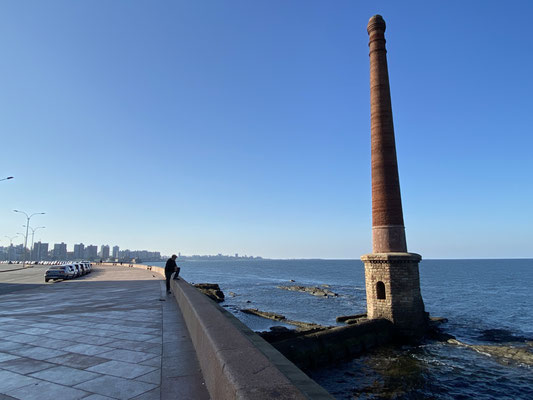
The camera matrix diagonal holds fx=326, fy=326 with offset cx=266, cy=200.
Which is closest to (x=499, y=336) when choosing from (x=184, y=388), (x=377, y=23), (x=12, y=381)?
(x=377, y=23)

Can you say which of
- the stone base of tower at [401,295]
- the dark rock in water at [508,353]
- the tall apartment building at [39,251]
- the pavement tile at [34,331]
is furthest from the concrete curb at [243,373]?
the tall apartment building at [39,251]

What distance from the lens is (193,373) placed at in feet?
13.8

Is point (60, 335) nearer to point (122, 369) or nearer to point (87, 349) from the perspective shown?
point (87, 349)

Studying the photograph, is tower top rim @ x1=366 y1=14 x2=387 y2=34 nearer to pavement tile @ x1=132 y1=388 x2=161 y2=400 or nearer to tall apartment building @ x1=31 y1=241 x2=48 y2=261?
pavement tile @ x1=132 y1=388 x2=161 y2=400

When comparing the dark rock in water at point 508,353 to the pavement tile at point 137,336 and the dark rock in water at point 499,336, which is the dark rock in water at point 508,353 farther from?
the pavement tile at point 137,336

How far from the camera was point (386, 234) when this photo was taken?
22.3 metres

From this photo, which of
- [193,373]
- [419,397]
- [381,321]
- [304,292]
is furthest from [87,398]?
[304,292]

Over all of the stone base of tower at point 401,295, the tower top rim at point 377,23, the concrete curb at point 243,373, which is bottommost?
the stone base of tower at point 401,295

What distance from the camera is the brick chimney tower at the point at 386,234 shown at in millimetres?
20844

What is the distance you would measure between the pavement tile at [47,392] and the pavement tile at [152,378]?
639 mm

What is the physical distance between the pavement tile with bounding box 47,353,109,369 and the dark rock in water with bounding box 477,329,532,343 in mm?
27393

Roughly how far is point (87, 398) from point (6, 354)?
A: 114 inches

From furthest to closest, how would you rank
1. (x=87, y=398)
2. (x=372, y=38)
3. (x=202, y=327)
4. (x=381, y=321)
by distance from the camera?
(x=372, y=38)
(x=381, y=321)
(x=202, y=327)
(x=87, y=398)

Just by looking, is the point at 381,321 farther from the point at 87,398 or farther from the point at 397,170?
the point at 87,398
